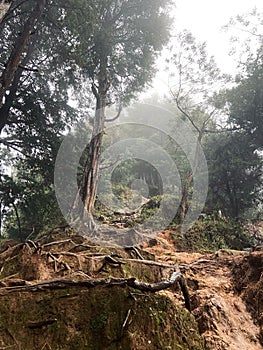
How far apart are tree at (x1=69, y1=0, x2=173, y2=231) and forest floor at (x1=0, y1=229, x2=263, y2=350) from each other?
5.71m

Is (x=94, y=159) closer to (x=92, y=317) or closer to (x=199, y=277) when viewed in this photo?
(x=199, y=277)

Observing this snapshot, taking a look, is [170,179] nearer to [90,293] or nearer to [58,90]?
[58,90]

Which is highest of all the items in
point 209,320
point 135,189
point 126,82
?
point 126,82

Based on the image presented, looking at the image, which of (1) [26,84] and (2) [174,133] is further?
(2) [174,133]

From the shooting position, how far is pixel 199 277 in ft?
16.9

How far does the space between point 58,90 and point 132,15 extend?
4479mm

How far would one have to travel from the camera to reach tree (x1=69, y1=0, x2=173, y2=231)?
11070mm

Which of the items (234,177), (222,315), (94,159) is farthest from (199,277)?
(234,177)

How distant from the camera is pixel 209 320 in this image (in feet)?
10.8

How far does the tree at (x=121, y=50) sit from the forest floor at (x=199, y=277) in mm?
5708

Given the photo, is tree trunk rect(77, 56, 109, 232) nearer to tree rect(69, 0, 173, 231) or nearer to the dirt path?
tree rect(69, 0, 173, 231)

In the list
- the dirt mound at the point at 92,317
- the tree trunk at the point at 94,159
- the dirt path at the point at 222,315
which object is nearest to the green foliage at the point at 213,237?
the tree trunk at the point at 94,159

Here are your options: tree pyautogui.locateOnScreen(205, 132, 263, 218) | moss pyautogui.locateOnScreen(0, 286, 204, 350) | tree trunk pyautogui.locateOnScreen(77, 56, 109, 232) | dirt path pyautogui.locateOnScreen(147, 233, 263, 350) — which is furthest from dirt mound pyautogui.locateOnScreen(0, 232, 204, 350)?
tree pyautogui.locateOnScreen(205, 132, 263, 218)

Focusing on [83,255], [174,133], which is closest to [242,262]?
[83,255]
